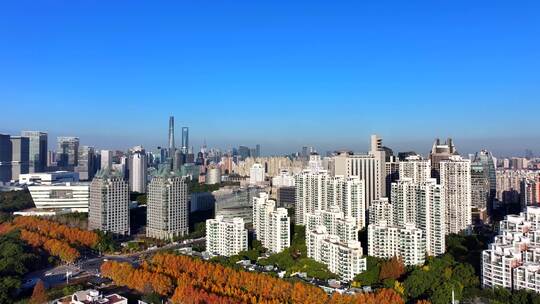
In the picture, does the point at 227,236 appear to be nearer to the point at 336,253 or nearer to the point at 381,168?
the point at 336,253

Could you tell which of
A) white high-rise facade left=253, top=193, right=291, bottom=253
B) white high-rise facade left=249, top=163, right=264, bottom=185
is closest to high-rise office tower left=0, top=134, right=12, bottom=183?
white high-rise facade left=249, top=163, right=264, bottom=185

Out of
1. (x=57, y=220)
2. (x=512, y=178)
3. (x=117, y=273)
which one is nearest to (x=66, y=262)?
(x=117, y=273)

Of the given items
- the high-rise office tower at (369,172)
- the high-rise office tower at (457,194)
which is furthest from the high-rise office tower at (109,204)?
the high-rise office tower at (457,194)

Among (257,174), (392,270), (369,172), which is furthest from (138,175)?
(392,270)

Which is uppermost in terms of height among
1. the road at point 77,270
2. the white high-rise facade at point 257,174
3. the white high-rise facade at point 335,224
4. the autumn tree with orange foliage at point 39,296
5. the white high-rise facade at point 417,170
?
the white high-rise facade at point 417,170

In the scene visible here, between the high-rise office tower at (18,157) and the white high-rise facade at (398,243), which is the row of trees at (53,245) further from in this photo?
the high-rise office tower at (18,157)

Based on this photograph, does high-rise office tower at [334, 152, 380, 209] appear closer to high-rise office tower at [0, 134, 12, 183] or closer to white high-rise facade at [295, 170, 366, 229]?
white high-rise facade at [295, 170, 366, 229]
